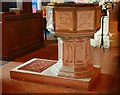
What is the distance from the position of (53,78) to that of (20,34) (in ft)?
7.38

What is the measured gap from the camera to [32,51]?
5676 mm

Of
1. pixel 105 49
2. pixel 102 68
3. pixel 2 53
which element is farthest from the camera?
pixel 105 49

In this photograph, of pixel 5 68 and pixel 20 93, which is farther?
pixel 5 68

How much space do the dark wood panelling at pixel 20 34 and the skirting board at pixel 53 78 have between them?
1226 millimetres

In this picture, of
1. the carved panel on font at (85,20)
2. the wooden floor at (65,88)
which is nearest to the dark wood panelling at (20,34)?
the wooden floor at (65,88)

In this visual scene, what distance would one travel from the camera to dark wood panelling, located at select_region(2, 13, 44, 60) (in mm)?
4805

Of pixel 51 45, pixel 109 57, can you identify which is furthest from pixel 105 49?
pixel 51 45

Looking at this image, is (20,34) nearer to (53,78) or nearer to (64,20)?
(53,78)

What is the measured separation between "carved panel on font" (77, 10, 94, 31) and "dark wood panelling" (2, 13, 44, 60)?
83.1 inches

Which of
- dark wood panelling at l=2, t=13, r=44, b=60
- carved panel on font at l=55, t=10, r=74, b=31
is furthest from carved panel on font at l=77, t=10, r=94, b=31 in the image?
dark wood panelling at l=2, t=13, r=44, b=60

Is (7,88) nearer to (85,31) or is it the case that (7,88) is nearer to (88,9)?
(85,31)

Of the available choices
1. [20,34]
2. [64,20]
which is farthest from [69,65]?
[20,34]

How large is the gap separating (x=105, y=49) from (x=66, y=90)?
275cm

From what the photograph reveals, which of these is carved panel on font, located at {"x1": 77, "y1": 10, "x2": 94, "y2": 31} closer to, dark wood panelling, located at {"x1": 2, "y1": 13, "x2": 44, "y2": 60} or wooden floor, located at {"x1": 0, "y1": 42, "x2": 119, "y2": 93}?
wooden floor, located at {"x1": 0, "y1": 42, "x2": 119, "y2": 93}
